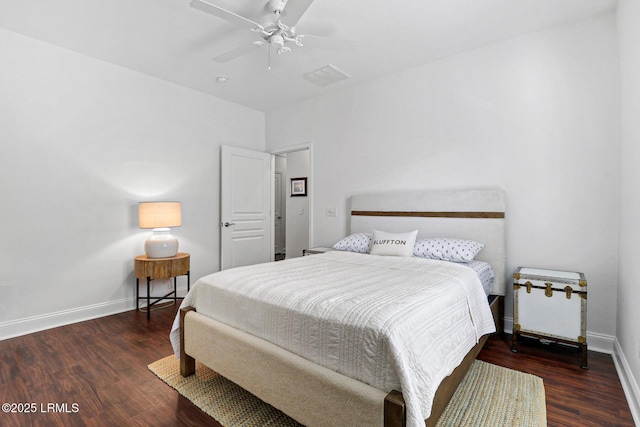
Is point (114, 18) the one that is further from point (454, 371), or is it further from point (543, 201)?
point (543, 201)

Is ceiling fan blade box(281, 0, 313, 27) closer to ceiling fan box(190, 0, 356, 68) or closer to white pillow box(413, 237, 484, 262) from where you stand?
ceiling fan box(190, 0, 356, 68)

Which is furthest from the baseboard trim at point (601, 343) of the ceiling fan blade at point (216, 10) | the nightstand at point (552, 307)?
the ceiling fan blade at point (216, 10)

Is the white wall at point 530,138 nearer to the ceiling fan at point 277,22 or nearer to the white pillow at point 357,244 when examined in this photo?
the white pillow at point 357,244

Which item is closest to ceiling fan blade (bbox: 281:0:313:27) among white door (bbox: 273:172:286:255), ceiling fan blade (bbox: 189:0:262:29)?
ceiling fan blade (bbox: 189:0:262:29)

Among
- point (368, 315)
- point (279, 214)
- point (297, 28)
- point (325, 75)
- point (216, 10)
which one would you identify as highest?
point (297, 28)

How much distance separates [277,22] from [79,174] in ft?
8.11

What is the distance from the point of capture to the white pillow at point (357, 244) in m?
3.27

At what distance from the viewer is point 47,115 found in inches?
114

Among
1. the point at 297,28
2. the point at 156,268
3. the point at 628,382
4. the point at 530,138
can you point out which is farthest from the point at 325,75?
the point at 628,382

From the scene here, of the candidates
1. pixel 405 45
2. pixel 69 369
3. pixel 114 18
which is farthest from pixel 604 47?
pixel 69 369

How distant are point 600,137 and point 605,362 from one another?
5.48 feet

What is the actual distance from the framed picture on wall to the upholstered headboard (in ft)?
7.14

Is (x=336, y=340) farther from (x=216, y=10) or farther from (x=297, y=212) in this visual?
(x=297, y=212)

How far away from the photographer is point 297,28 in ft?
8.52
